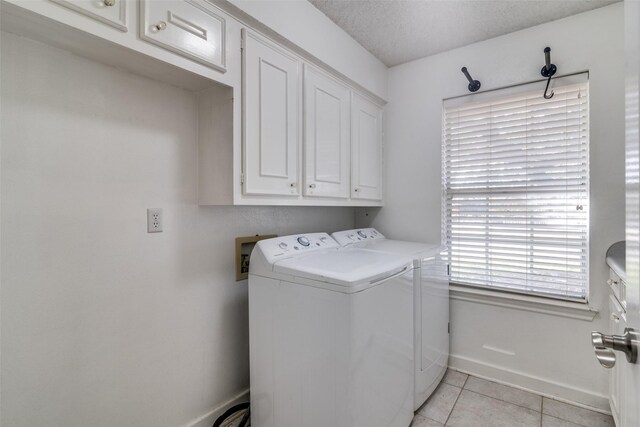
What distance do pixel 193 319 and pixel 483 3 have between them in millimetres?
2410

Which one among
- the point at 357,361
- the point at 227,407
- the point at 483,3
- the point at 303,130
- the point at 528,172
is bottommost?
the point at 227,407

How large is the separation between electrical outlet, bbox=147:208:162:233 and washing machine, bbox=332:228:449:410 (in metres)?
1.09

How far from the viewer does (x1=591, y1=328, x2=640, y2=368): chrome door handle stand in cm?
55

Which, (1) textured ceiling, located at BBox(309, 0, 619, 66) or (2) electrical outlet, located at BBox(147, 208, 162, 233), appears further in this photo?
(1) textured ceiling, located at BBox(309, 0, 619, 66)

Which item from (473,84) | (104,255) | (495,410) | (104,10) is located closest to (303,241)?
(104,255)

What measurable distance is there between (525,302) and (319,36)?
217cm

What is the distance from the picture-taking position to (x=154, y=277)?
4.64ft

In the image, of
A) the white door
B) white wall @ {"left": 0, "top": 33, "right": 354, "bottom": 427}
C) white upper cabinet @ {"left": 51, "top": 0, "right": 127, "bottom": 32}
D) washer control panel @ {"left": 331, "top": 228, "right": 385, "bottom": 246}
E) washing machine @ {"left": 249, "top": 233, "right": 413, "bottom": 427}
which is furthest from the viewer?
washer control panel @ {"left": 331, "top": 228, "right": 385, "bottom": 246}

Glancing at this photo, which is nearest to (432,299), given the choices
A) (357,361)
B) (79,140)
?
(357,361)

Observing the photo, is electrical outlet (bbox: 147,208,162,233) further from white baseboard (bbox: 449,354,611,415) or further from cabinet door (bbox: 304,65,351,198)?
white baseboard (bbox: 449,354,611,415)

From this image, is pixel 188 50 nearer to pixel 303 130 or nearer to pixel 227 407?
pixel 303 130

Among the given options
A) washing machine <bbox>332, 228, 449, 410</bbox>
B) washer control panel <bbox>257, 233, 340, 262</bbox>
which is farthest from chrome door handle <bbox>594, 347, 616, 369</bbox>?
washer control panel <bbox>257, 233, 340, 262</bbox>

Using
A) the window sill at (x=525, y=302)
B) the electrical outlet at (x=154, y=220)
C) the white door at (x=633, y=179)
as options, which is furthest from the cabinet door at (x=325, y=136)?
the white door at (x=633, y=179)

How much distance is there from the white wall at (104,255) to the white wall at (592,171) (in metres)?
1.54
